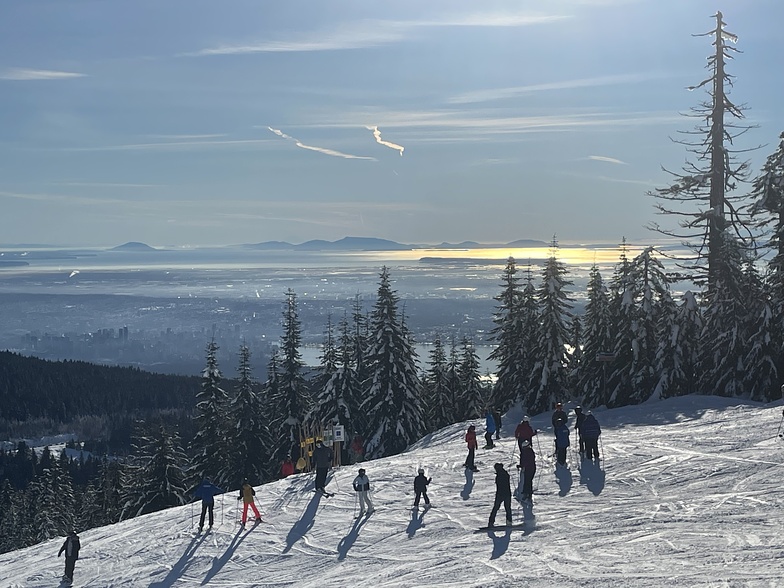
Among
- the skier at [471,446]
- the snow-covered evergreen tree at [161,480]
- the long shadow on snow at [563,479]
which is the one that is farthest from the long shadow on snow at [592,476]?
the snow-covered evergreen tree at [161,480]

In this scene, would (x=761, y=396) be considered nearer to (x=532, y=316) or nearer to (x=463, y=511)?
(x=532, y=316)

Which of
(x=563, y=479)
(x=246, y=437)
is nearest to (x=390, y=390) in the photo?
(x=246, y=437)

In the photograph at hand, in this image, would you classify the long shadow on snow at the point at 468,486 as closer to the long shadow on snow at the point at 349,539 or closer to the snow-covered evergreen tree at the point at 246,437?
the long shadow on snow at the point at 349,539

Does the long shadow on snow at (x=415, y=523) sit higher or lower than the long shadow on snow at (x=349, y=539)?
higher

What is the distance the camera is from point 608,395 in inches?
1473

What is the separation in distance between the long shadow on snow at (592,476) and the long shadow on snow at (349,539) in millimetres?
6080

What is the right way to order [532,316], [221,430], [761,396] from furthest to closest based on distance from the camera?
[221,430]
[532,316]
[761,396]

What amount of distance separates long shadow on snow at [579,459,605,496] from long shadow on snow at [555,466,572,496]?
35 centimetres

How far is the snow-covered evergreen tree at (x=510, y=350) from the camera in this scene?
136 feet

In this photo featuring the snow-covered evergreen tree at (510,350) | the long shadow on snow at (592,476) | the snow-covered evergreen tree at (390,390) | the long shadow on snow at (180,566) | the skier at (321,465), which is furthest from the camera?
the snow-covered evergreen tree at (390,390)

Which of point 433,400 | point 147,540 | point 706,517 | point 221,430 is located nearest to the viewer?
point 706,517

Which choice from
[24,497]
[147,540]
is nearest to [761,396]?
[147,540]

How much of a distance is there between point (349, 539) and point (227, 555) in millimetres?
3216

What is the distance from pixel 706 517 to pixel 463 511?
5.88 m
